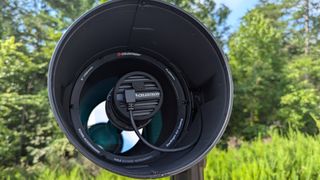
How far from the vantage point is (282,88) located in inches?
263

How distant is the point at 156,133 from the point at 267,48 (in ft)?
Result: 19.1

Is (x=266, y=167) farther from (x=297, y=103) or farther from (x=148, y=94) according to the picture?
(x=297, y=103)

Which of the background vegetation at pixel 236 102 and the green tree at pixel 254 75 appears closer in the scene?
the background vegetation at pixel 236 102

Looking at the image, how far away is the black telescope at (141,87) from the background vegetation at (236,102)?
1.17 m

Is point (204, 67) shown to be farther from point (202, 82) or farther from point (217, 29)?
point (217, 29)

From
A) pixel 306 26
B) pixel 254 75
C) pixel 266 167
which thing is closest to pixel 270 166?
pixel 266 167

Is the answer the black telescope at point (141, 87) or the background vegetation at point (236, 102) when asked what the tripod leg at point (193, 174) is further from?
the background vegetation at point (236, 102)

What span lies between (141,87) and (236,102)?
225 inches

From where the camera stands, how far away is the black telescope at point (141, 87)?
0.99 m

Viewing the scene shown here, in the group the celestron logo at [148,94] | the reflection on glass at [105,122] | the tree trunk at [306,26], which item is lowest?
the reflection on glass at [105,122]

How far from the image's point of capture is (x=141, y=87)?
3.50ft

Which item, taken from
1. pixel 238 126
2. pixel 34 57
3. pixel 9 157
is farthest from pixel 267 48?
pixel 9 157

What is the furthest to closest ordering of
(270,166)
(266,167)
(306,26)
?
(306,26) < (270,166) < (266,167)

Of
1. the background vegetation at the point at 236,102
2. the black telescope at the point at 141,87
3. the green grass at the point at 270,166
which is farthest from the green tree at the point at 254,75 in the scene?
Answer: the black telescope at the point at 141,87
